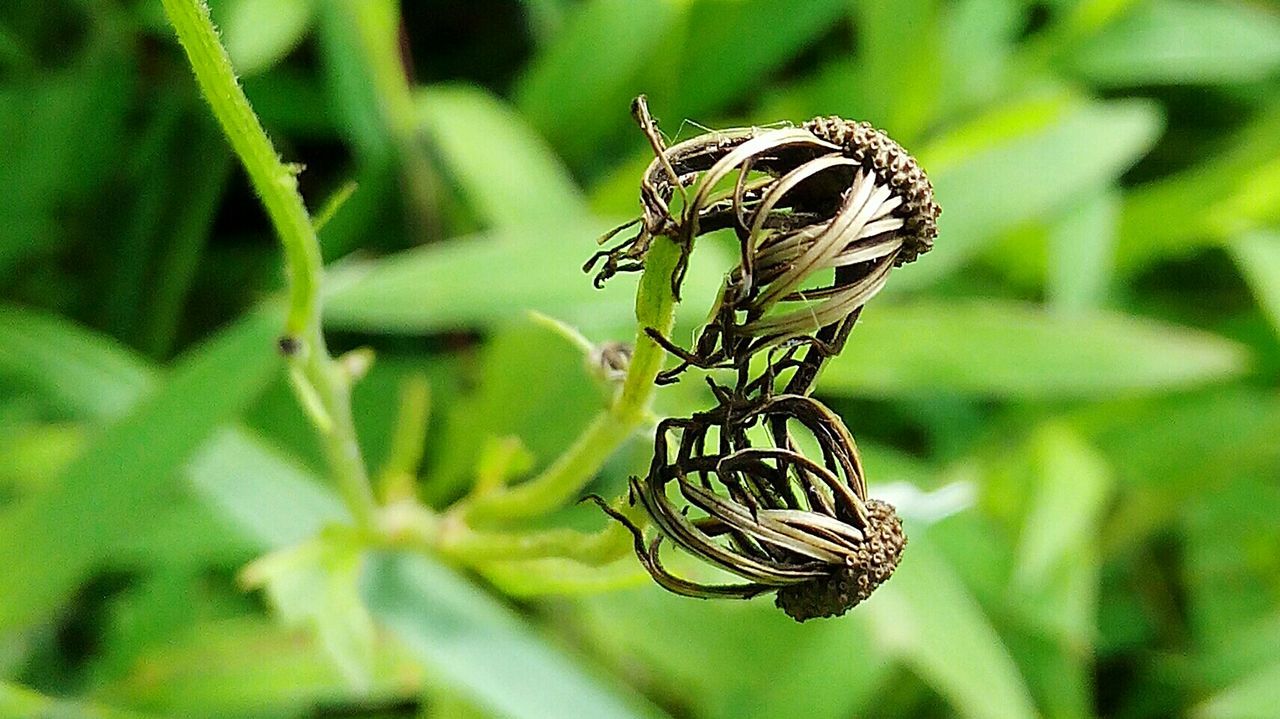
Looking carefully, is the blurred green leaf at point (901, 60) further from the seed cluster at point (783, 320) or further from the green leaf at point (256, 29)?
the seed cluster at point (783, 320)

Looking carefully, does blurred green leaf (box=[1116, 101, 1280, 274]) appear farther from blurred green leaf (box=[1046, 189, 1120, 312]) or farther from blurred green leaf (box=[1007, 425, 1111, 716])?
blurred green leaf (box=[1007, 425, 1111, 716])

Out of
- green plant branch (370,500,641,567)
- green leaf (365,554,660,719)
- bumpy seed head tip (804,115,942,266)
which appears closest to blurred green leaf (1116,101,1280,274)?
green leaf (365,554,660,719)

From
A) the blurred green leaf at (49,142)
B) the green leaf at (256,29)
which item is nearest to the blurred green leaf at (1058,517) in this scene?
the green leaf at (256,29)

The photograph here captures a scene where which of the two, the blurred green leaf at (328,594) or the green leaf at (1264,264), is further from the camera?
the green leaf at (1264,264)

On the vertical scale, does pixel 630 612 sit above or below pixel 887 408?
below

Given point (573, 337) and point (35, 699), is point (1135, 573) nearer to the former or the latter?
point (573, 337)

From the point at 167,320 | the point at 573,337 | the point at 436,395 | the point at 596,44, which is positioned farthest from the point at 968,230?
the point at 167,320
